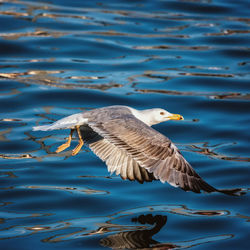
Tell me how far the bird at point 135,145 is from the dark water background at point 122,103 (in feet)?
2.73

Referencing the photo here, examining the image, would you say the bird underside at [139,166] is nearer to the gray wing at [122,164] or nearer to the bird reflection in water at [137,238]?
the gray wing at [122,164]

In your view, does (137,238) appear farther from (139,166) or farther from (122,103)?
(122,103)

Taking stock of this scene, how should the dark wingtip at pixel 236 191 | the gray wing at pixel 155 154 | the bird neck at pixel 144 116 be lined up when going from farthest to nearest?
the dark wingtip at pixel 236 191
the bird neck at pixel 144 116
the gray wing at pixel 155 154

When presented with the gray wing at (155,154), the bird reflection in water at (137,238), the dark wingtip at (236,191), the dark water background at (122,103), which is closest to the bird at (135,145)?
the gray wing at (155,154)

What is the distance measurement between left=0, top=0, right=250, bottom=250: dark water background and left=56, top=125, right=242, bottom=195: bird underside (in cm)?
69

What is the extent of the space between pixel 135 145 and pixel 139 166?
2.20ft

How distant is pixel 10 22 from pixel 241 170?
909 centimetres

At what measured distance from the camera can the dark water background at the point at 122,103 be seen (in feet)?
25.7

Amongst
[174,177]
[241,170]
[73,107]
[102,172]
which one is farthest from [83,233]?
[73,107]

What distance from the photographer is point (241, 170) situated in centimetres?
966

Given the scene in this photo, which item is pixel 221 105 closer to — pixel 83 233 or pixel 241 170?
pixel 241 170

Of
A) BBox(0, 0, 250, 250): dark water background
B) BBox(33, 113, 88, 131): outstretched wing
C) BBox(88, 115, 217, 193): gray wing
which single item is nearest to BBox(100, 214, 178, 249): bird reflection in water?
BBox(0, 0, 250, 250): dark water background

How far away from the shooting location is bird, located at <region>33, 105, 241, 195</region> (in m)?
6.86

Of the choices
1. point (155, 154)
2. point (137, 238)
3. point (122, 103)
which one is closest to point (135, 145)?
point (155, 154)
